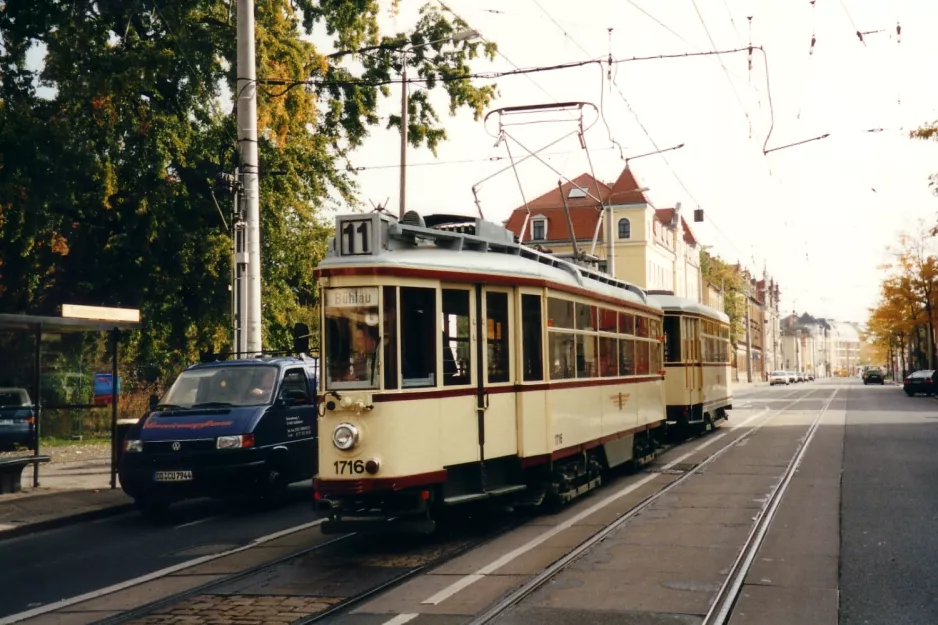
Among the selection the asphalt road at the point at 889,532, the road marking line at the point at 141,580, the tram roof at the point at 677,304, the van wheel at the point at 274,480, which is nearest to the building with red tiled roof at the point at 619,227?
the tram roof at the point at 677,304

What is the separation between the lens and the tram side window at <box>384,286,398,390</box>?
925 cm

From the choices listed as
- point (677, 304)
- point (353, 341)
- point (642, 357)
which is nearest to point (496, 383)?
point (353, 341)

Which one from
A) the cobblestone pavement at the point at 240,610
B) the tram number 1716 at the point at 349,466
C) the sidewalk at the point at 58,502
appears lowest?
the cobblestone pavement at the point at 240,610

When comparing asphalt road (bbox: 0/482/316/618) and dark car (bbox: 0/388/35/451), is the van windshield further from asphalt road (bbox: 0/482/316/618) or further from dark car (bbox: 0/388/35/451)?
dark car (bbox: 0/388/35/451)

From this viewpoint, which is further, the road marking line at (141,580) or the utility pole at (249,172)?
the utility pole at (249,172)

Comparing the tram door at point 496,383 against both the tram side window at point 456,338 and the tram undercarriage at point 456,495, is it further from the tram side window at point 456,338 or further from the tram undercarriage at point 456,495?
the tram side window at point 456,338

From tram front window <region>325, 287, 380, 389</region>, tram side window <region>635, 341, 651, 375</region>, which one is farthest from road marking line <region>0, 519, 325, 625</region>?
tram side window <region>635, 341, 651, 375</region>

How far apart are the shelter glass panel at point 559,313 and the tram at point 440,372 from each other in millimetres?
23

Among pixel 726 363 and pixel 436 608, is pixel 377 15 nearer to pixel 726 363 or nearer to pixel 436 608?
pixel 726 363

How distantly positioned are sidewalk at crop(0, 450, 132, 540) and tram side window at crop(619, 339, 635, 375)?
282 inches

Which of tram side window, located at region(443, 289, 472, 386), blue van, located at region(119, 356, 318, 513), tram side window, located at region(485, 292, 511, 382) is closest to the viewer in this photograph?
tram side window, located at region(443, 289, 472, 386)

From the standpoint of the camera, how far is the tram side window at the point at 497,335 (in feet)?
34.1

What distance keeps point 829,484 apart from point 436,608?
29.2 ft

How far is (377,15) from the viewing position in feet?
87.2
